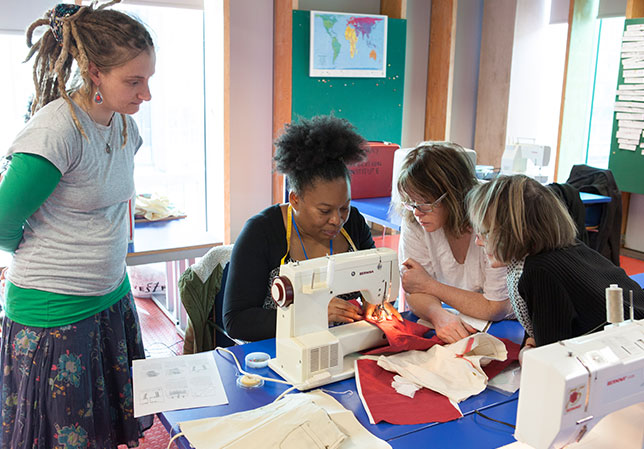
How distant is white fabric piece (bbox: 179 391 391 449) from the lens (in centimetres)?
110

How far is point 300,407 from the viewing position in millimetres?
1187

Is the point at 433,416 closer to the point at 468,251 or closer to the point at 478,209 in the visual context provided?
the point at 478,209

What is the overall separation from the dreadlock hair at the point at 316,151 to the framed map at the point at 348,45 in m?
2.85

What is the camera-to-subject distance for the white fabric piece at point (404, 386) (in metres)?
1.33

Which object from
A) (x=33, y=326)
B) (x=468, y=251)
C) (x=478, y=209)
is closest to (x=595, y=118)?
(x=468, y=251)

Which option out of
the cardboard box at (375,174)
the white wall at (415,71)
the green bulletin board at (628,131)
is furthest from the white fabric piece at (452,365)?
the white wall at (415,71)

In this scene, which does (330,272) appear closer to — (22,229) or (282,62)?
(22,229)

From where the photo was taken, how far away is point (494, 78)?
5.48 m

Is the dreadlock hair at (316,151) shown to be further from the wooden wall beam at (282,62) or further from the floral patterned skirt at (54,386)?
the wooden wall beam at (282,62)

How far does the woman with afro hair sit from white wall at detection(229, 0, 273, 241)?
8.96 ft

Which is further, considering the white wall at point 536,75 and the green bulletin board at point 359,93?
the white wall at point 536,75

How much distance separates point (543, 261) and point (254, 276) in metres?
0.81

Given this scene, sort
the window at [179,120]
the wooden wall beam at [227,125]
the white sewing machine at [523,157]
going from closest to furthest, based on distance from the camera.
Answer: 1. the white sewing machine at [523,157]
2. the wooden wall beam at [227,125]
3. the window at [179,120]

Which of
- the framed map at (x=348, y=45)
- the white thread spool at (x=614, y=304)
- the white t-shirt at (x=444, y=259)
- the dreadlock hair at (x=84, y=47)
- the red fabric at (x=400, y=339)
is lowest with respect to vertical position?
the red fabric at (x=400, y=339)
